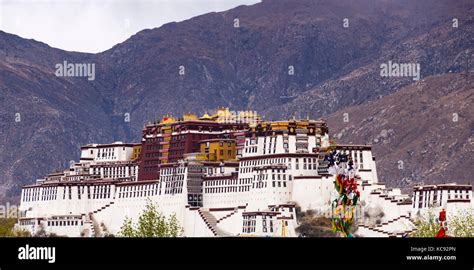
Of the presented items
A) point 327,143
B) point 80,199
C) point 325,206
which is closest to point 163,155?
point 80,199

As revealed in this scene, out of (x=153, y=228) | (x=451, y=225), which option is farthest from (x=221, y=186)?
(x=451, y=225)

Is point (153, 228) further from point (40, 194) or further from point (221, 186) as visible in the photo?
point (40, 194)

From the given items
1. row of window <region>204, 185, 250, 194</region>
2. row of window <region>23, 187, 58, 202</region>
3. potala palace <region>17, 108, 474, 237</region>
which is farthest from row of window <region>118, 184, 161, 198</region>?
row of window <region>23, 187, 58, 202</region>

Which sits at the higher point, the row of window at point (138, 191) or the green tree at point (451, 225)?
the row of window at point (138, 191)

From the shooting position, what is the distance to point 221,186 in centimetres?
16475

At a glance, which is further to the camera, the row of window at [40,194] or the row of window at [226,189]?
the row of window at [40,194]

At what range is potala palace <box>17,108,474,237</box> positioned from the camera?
148 meters

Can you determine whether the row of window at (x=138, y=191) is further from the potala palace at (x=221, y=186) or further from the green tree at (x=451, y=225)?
the green tree at (x=451, y=225)

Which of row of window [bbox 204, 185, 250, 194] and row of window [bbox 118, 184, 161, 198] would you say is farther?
row of window [bbox 118, 184, 161, 198]

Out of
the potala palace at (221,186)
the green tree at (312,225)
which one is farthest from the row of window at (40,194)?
the green tree at (312,225)

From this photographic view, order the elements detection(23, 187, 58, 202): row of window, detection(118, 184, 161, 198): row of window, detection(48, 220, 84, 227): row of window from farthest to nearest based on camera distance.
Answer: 1. detection(23, 187, 58, 202): row of window
2. detection(48, 220, 84, 227): row of window
3. detection(118, 184, 161, 198): row of window

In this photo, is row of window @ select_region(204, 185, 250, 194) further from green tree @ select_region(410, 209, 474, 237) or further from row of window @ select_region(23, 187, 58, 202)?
green tree @ select_region(410, 209, 474, 237)

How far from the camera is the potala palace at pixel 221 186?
486 feet
